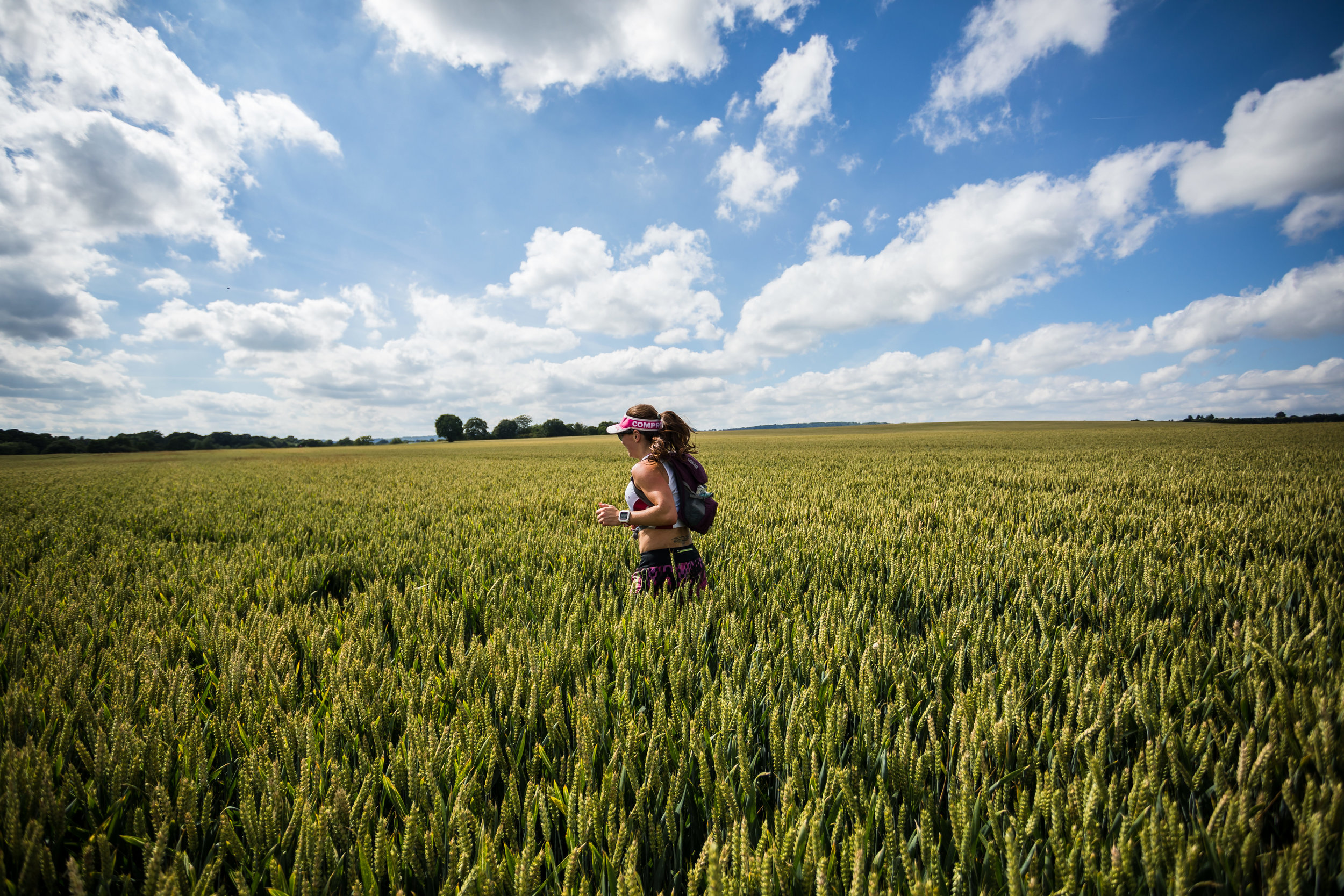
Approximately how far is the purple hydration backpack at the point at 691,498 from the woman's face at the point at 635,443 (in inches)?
9.3

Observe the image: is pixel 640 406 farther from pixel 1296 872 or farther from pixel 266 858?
pixel 1296 872

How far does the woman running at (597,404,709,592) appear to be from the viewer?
3.37 m

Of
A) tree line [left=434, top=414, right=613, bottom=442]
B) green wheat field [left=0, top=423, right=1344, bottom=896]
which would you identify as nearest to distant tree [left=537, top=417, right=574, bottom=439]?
tree line [left=434, top=414, right=613, bottom=442]

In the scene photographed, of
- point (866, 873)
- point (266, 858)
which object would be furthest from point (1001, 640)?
point (266, 858)

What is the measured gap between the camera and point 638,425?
352cm

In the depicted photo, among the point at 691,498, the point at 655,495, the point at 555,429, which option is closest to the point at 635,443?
the point at 655,495

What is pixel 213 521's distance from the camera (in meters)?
6.66

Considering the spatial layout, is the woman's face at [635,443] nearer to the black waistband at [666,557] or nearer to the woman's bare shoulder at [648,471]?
the woman's bare shoulder at [648,471]

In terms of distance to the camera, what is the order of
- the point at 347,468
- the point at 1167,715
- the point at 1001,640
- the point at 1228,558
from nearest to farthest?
the point at 1167,715 < the point at 1001,640 < the point at 1228,558 < the point at 347,468

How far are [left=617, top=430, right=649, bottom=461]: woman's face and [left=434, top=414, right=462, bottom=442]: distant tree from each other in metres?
99.4

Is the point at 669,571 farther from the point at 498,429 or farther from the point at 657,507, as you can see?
the point at 498,429

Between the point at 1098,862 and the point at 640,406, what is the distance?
2977mm

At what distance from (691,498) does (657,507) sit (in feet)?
0.86

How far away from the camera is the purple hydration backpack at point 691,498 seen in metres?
3.42
